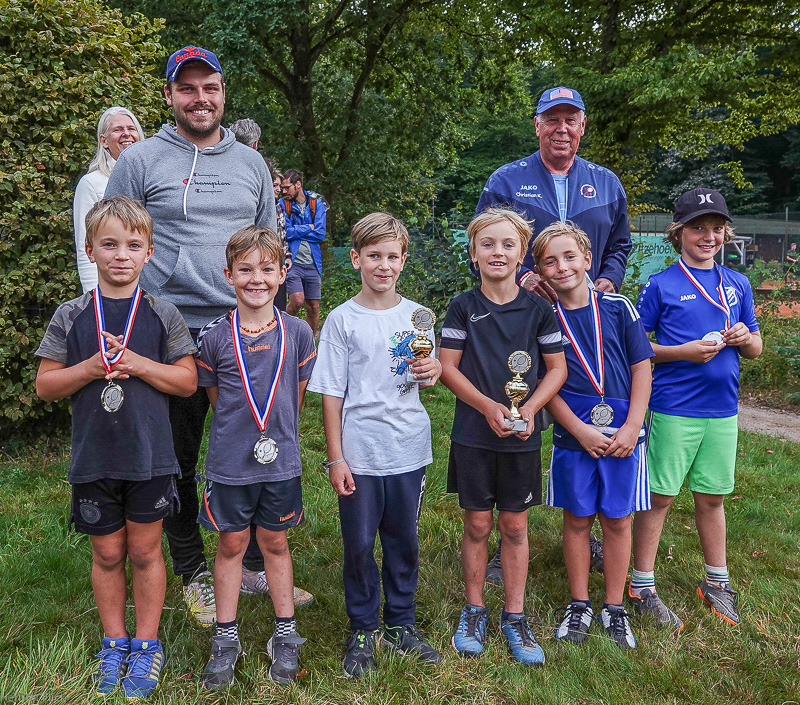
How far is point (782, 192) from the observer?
4294 centimetres

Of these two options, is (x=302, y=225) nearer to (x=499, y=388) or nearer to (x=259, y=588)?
(x=259, y=588)

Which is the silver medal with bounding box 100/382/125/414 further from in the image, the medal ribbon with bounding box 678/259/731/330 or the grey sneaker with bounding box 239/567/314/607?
the medal ribbon with bounding box 678/259/731/330

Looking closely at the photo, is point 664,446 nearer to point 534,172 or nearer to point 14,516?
point 534,172

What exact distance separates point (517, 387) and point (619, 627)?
1.24 m

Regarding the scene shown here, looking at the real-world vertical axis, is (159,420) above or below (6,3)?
below

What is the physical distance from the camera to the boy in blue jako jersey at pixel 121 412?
268 centimetres

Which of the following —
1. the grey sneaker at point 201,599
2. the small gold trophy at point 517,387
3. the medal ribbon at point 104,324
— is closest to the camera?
the medal ribbon at point 104,324

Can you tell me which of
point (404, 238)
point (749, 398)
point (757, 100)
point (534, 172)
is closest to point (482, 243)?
point (404, 238)

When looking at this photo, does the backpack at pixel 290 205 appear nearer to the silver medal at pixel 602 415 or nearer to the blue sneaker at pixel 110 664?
the silver medal at pixel 602 415

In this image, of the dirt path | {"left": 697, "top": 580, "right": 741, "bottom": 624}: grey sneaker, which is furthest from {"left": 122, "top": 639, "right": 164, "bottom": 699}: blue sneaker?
the dirt path

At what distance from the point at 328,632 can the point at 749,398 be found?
22.7ft

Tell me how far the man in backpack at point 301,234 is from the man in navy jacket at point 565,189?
5217 mm

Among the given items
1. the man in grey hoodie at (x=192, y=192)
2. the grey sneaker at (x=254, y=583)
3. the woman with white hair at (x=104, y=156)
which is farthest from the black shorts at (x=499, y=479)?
the woman with white hair at (x=104, y=156)

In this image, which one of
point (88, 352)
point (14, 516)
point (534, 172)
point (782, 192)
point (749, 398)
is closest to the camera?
point (88, 352)
